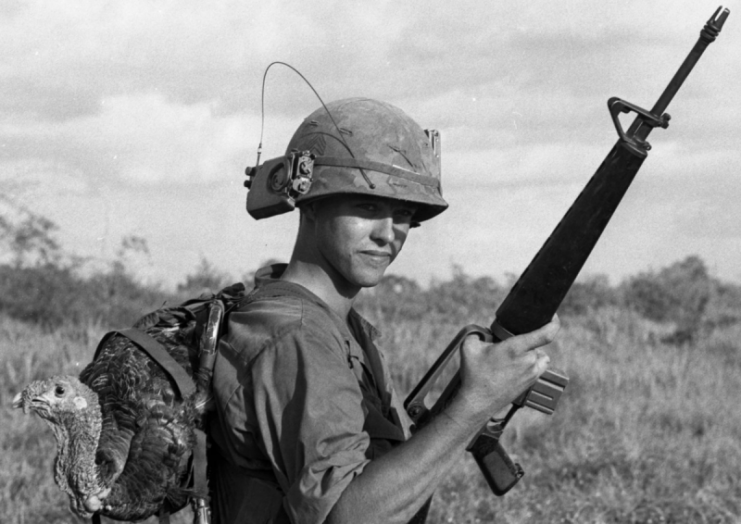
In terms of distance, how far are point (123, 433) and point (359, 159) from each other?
117 cm

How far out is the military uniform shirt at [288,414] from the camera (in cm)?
271

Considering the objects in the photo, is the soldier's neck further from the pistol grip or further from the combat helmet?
the pistol grip

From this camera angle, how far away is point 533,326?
3.40m

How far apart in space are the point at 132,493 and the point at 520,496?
15.6 feet

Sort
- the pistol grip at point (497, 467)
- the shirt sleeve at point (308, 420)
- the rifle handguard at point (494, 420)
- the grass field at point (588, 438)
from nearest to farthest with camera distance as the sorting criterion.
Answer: the shirt sleeve at point (308, 420)
the rifle handguard at point (494, 420)
the pistol grip at point (497, 467)
the grass field at point (588, 438)

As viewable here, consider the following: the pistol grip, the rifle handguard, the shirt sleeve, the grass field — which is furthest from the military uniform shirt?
the grass field

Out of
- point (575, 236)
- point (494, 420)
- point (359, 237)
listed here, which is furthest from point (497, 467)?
point (359, 237)

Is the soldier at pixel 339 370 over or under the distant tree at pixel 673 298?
over

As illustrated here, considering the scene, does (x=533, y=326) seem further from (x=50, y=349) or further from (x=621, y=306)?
(x=621, y=306)

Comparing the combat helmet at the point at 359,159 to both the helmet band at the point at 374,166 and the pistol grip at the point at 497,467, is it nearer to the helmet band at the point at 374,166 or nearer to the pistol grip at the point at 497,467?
the helmet band at the point at 374,166

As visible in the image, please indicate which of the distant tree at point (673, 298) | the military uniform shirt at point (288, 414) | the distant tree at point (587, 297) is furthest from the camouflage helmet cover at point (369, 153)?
the distant tree at point (587, 297)

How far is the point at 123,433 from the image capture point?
3.09 metres

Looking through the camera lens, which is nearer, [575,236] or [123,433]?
[123,433]

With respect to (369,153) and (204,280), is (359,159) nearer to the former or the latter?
(369,153)
